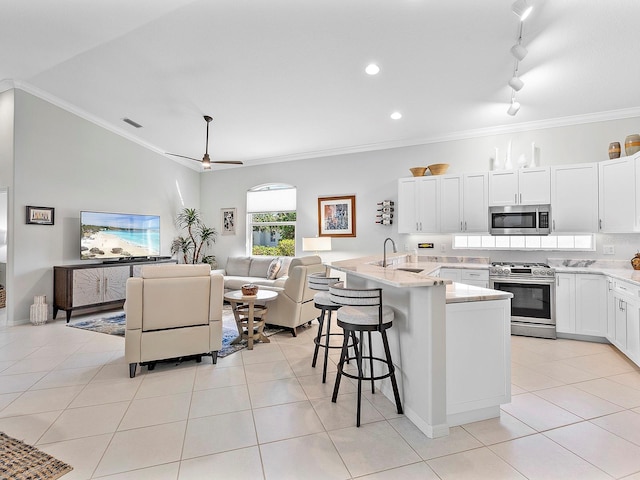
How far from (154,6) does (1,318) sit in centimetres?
526

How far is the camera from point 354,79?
3.97 metres

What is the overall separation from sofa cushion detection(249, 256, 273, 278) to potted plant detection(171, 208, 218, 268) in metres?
1.27

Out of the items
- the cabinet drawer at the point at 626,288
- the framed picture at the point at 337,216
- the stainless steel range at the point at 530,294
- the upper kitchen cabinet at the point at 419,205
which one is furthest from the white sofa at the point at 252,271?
the cabinet drawer at the point at 626,288

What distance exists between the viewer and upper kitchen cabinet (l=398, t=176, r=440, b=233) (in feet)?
16.7

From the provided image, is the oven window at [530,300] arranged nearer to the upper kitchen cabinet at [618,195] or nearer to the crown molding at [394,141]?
the upper kitchen cabinet at [618,195]

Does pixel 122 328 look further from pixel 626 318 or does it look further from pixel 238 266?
pixel 626 318

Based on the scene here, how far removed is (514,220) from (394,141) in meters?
2.35

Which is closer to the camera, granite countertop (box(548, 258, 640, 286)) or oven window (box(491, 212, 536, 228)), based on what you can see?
granite countertop (box(548, 258, 640, 286))

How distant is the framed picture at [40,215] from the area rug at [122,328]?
1612 millimetres

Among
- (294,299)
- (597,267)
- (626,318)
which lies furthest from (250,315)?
(597,267)

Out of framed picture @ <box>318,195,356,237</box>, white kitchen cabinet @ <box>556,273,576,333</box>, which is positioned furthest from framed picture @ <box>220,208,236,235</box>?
white kitchen cabinet @ <box>556,273,576,333</box>

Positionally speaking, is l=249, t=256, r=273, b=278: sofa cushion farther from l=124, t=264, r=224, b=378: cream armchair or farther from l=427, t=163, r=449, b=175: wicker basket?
l=427, t=163, r=449, b=175: wicker basket

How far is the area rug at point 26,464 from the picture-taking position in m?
1.73

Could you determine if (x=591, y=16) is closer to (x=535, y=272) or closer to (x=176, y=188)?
(x=535, y=272)
